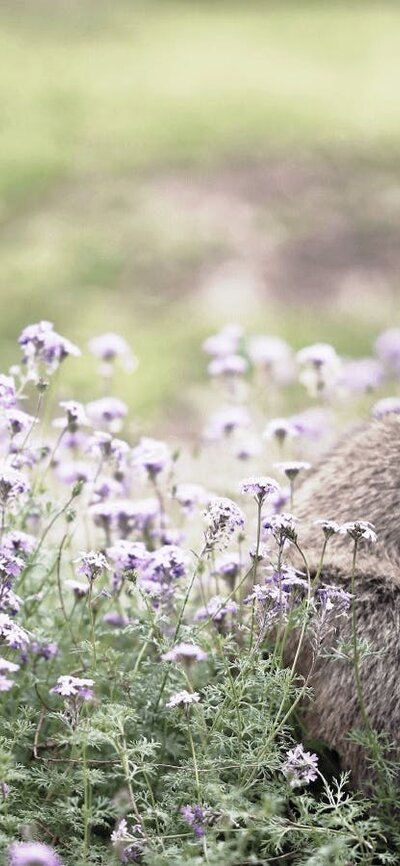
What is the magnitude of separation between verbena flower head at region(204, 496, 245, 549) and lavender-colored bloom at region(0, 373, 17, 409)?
0.64 meters

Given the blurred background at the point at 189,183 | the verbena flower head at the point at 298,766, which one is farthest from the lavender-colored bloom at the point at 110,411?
the blurred background at the point at 189,183

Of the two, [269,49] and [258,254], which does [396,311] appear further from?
[269,49]

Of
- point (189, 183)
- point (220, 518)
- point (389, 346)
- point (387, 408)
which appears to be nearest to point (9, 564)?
point (220, 518)

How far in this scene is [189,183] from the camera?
13.0 meters

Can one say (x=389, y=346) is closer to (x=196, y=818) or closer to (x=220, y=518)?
(x=220, y=518)

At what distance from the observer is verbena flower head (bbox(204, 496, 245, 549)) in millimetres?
2705

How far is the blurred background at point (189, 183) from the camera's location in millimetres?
10234

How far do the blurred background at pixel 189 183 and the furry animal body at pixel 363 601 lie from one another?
470 cm

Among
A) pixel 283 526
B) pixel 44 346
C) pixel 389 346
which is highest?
pixel 389 346

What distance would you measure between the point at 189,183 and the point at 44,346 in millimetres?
9886

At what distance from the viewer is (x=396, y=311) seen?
10.4 metres

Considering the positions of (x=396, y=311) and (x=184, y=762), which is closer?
(x=184, y=762)

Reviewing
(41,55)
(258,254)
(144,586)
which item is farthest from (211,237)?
(144,586)

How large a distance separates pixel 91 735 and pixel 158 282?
8692mm
